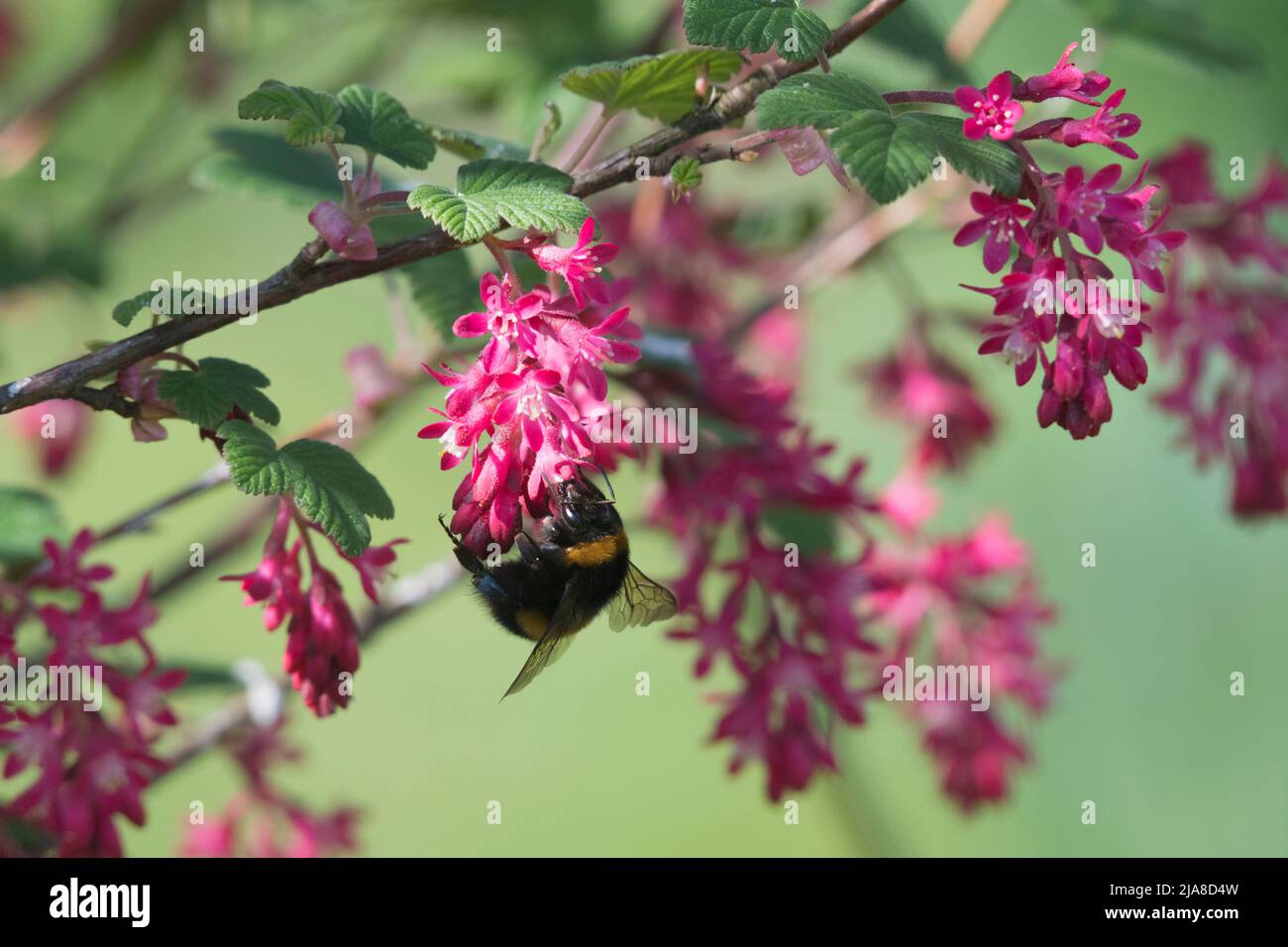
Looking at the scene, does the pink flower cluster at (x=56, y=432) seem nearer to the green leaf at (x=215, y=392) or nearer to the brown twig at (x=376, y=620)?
the brown twig at (x=376, y=620)

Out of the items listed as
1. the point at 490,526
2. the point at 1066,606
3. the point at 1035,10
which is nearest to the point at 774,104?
the point at 490,526

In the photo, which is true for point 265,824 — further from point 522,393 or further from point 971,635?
point 522,393

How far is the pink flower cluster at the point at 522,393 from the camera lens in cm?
75

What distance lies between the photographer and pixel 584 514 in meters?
1.02

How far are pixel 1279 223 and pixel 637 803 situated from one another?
5.71ft

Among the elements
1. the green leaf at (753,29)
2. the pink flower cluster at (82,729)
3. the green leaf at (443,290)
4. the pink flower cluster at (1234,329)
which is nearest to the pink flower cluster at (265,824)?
the pink flower cluster at (82,729)

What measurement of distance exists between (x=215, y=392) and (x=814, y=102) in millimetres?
366

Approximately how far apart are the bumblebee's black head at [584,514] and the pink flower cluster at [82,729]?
291 mm

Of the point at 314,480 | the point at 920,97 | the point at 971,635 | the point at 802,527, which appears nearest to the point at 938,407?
the point at 971,635

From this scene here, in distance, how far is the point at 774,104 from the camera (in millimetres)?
696

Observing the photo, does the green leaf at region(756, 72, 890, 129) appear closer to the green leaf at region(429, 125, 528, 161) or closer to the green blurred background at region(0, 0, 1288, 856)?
the green leaf at region(429, 125, 528, 161)

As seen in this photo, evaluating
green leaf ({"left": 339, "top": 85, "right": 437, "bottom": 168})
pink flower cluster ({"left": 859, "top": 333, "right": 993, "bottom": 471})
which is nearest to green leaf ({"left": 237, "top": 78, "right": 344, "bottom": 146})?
green leaf ({"left": 339, "top": 85, "right": 437, "bottom": 168})

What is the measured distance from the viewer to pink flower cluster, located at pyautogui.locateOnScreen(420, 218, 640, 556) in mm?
753

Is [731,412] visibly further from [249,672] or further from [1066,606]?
[1066,606]
